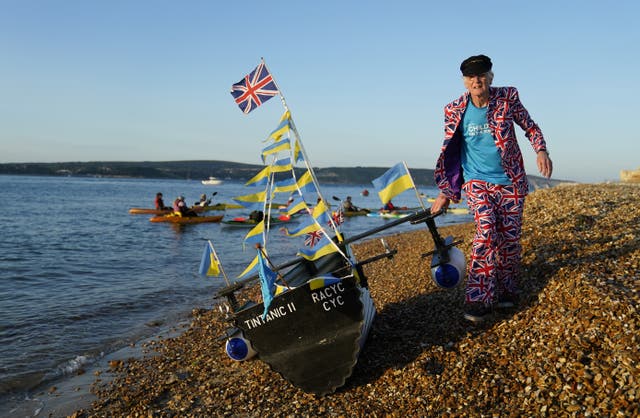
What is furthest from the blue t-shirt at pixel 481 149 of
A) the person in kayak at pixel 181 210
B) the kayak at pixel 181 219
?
the person in kayak at pixel 181 210

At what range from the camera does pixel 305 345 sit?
489cm

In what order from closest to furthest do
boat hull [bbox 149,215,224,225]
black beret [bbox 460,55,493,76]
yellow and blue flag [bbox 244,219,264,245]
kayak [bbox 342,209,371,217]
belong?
1. black beret [bbox 460,55,493,76]
2. yellow and blue flag [bbox 244,219,264,245]
3. boat hull [bbox 149,215,224,225]
4. kayak [bbox 342,209,371,217]

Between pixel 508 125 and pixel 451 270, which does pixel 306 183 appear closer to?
pixel 451 270

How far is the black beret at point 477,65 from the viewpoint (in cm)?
462

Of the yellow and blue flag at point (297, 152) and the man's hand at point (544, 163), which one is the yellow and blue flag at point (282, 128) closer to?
the yellow and blue flag at point (297, 152)

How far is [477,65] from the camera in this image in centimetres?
463

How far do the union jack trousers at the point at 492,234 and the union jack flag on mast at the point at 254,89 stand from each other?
276cm

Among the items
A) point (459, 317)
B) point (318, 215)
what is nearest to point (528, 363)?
point (459, 317)

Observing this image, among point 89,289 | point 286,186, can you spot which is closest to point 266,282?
point 286,186

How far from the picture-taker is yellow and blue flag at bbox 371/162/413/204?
5.12 meters

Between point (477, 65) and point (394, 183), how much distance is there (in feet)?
5.03

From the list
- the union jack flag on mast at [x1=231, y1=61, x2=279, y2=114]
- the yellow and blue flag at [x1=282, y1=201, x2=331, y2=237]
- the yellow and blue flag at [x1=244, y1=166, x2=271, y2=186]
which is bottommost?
the yellow and blue flag at [x1=282, y1=201, x2=331, y2=237]

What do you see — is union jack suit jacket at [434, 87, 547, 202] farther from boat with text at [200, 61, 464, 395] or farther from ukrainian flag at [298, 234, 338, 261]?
ukrainian flag at [298, 234, 338, 261]

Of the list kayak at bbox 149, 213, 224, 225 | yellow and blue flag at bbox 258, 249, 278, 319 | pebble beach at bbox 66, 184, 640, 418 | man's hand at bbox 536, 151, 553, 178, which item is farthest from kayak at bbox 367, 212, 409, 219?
yellow and blue flag at bbox 258, 249, 278, 319
